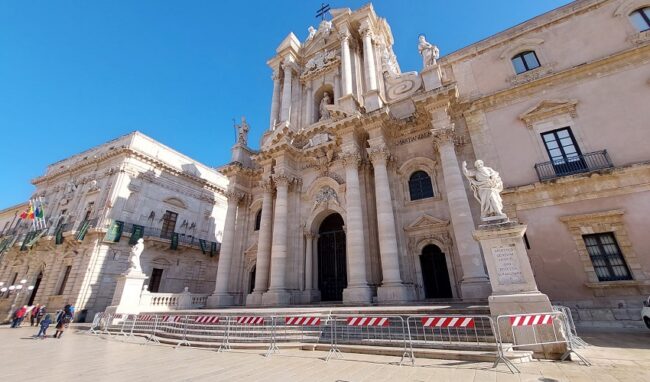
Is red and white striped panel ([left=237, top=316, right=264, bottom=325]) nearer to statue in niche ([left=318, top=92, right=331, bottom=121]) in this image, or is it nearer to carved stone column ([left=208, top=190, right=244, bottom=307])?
carved stone column ([left=208, top=190, right=244, bottom=307])

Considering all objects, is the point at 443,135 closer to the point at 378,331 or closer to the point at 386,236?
the point at 386,236

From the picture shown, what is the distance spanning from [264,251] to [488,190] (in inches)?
478

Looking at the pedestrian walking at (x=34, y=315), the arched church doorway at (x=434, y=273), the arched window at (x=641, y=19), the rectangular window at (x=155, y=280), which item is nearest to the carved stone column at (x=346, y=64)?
the arched church doorway at (x=434, y=273)

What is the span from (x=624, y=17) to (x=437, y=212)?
39.4 feet

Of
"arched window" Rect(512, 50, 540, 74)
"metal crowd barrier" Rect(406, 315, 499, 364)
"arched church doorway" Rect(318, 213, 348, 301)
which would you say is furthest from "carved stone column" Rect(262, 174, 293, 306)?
"arched window" Rect(512, 50, 540, 74)

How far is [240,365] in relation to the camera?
5902mm

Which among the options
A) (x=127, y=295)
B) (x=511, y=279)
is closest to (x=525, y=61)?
(x=511, y=279)

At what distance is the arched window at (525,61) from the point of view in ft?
46.2

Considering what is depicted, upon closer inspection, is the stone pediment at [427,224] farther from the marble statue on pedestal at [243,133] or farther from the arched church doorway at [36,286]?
the arched church doorway at [36,286]

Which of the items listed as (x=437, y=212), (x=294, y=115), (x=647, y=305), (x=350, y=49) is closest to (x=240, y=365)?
(x=437, y=212)

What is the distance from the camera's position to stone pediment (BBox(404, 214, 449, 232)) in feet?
41.9

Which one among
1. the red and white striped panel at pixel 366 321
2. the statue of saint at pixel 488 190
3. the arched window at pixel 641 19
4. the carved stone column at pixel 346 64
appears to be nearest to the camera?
the red and white striped panel at pixel 366 321

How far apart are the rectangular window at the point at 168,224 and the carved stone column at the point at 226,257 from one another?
953 cm

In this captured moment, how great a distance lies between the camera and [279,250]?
15.1 meters
